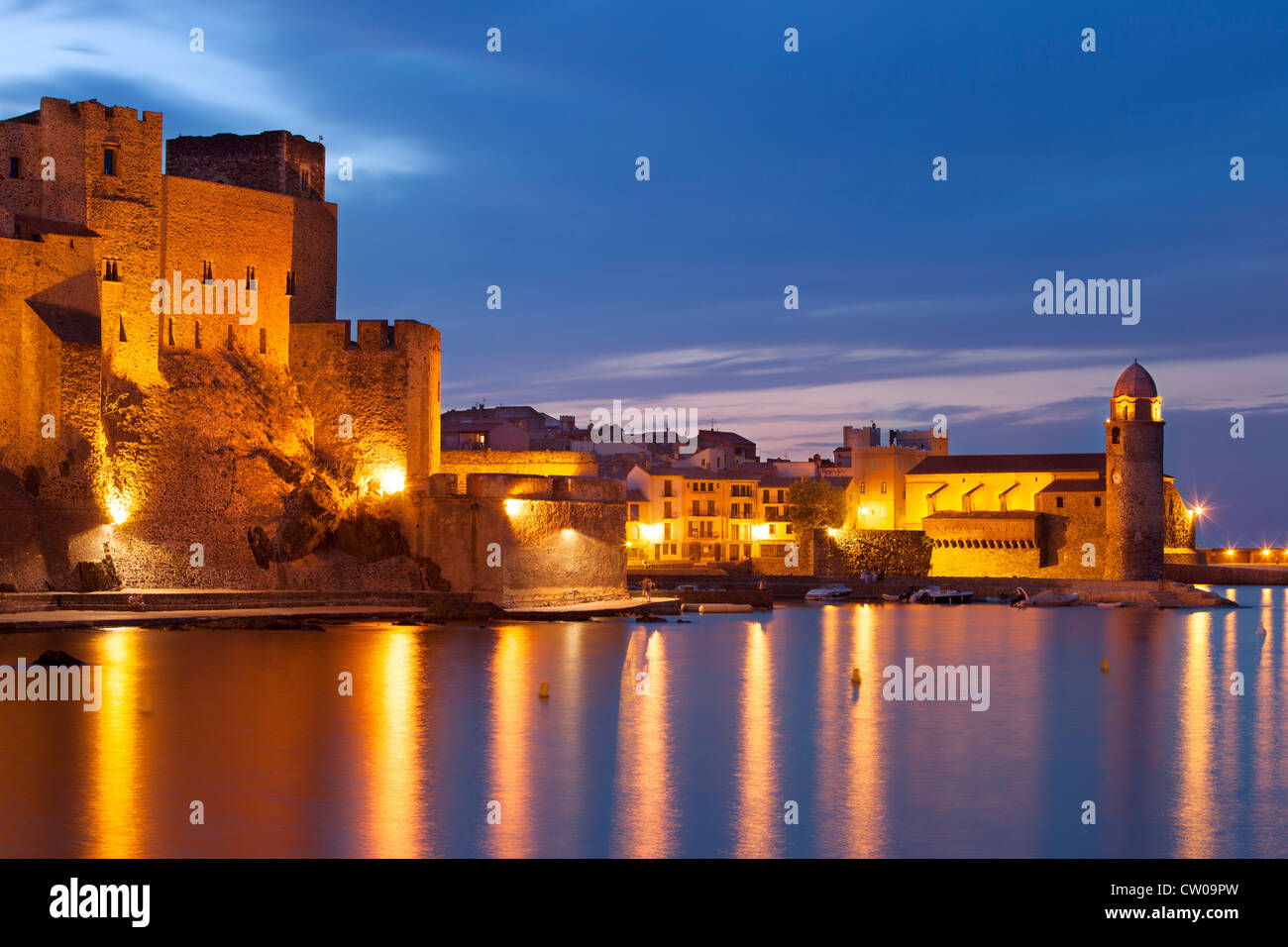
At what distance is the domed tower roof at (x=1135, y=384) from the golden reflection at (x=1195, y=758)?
17017 mm

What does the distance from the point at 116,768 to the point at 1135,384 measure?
3753cm

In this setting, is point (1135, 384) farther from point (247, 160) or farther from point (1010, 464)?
point (247, 160)

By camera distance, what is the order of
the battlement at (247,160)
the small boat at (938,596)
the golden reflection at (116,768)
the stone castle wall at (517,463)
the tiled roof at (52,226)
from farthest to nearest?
1. the small boat at (938,596)
2. the stone castle wall at (517,463)
3. the battlement at (247,160)
4. the tiled roof at (52,226)
5. the golden reflection at (116,768)

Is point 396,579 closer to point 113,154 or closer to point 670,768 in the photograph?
point 113,154

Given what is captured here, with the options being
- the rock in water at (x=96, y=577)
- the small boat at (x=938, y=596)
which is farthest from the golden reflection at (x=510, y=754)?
the small boat at (x=938, y=596)

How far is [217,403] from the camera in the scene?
28.1m

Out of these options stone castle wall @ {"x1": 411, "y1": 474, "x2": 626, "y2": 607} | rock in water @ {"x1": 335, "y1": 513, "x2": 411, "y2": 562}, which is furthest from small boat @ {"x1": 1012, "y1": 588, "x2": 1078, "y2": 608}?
rock in water @ {"x1": 335, "y1": 513, "x2": 411, "y2": 562}

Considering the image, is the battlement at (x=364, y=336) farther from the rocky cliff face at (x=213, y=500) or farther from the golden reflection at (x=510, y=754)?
the golden reflection at (x=510, y=754)

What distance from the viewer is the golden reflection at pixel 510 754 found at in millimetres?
10984

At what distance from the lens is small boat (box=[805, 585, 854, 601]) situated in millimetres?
43750

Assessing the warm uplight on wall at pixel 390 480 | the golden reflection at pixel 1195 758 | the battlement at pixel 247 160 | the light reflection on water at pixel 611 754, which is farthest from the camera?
the battlement at pixel 247 160

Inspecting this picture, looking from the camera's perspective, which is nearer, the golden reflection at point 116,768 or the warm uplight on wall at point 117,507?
the golden reflection at point 116,768

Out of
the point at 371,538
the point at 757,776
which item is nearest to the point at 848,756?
the point at 757,776
